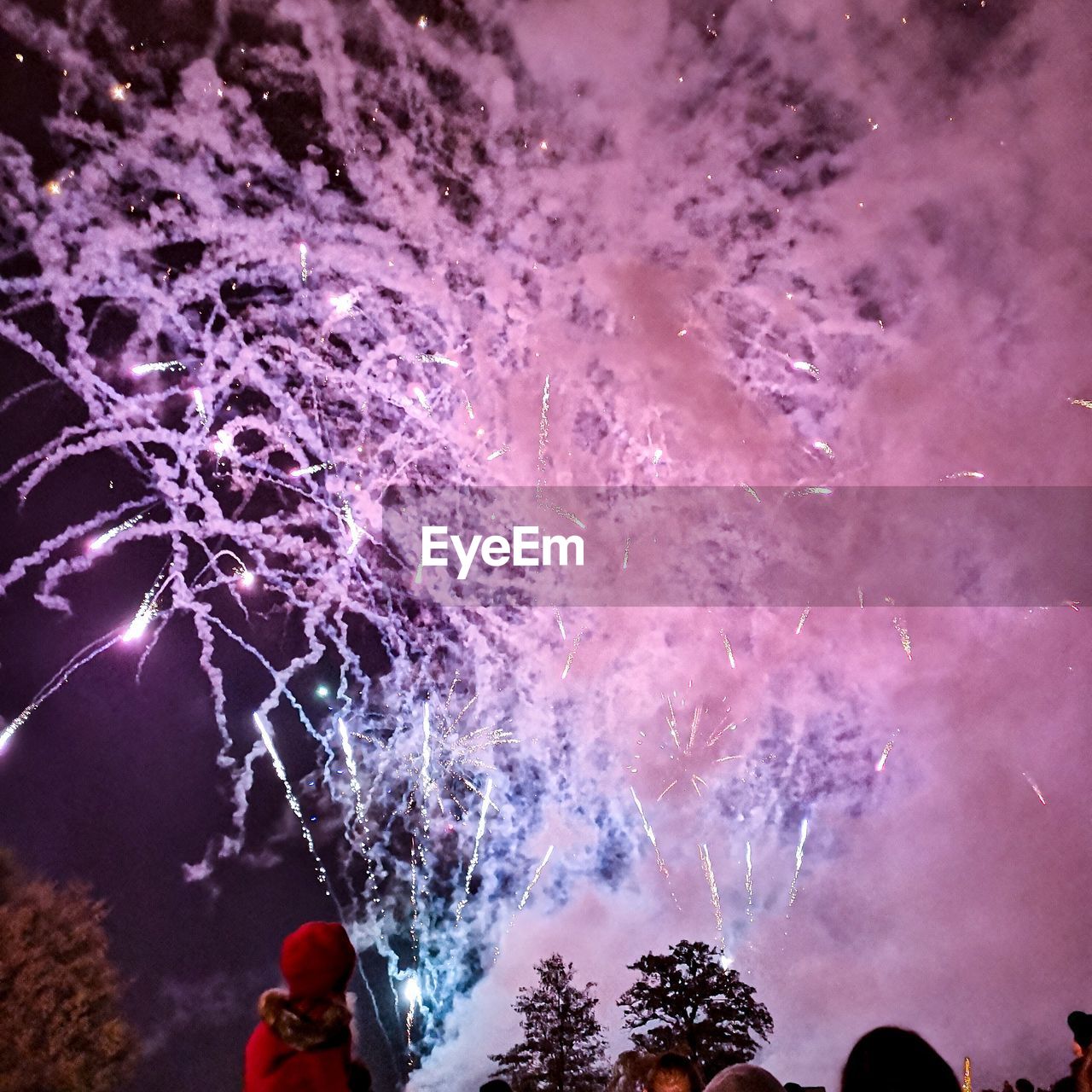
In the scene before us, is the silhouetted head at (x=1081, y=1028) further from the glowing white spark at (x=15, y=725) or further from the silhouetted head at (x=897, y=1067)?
the glowing white spark at (x=15, y=725)

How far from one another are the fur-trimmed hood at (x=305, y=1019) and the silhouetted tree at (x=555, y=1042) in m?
23.5

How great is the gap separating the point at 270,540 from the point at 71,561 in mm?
3603

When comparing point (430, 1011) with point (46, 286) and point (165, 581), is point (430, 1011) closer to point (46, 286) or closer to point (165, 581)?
point (165, 581)

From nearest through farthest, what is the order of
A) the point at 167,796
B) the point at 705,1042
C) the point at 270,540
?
the point at 270,540 < the point at 167,796 < the point at 705,1042

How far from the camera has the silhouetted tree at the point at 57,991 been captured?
636 inches

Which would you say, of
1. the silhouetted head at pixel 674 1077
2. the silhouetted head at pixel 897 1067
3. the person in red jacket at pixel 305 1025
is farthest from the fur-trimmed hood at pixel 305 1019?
the silhouetted head at pixel 674 1077

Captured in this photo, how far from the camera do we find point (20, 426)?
13.5 metres

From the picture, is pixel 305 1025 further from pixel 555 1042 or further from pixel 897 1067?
pixel 555 1042

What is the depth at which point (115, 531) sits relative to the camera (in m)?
16.0

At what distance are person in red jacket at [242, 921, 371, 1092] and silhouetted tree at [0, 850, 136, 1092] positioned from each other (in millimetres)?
16653

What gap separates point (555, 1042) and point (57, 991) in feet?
42.6

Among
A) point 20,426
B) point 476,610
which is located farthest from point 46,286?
point 476,610

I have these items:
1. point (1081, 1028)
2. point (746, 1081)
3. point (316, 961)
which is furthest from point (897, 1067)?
point (1081, 1028)

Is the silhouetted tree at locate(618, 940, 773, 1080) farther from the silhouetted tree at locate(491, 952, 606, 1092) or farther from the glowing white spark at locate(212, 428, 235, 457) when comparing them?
the glowing white spark at locate(212, 428, 235, 457)
